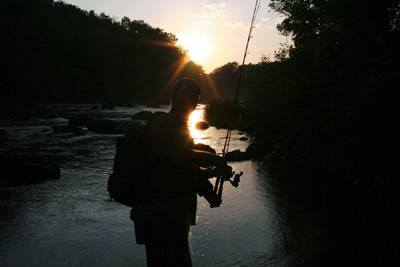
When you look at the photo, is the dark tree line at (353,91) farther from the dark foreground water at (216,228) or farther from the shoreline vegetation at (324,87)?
the dark foreground water at (216,228)

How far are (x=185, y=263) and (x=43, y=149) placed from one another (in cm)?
1397

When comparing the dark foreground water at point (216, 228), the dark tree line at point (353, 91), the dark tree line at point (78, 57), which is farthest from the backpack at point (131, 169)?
the dark tree line at point (78, 57)

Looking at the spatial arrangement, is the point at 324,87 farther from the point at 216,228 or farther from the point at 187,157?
the point at 187,157

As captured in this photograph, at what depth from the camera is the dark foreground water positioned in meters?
5.00

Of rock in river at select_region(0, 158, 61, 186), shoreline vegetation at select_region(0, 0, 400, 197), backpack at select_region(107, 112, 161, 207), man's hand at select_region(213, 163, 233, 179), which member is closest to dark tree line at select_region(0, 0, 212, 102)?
shoreline vegetation at select_region(0, 0, 400, 197)

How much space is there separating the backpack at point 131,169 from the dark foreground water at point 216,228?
2.88 meters

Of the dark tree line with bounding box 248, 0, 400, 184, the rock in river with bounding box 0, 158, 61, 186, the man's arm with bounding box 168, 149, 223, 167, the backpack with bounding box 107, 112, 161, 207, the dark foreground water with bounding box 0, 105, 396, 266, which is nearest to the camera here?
the man's arm with bounding box 168, 149, 223, 167

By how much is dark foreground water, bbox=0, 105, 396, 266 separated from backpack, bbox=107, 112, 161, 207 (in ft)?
9.45

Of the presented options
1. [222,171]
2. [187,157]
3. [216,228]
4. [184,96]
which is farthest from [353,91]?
[187,157]

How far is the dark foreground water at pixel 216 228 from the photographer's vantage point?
500 centimetres

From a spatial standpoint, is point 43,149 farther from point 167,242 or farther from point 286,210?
point 167,242

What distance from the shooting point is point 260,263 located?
494 cm

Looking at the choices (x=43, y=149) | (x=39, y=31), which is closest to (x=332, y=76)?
(x=43, y=149)

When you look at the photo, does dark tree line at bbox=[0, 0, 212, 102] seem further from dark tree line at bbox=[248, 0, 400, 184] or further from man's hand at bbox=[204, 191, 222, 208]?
man's hand at bbox=[204, 191, 222, 208]
